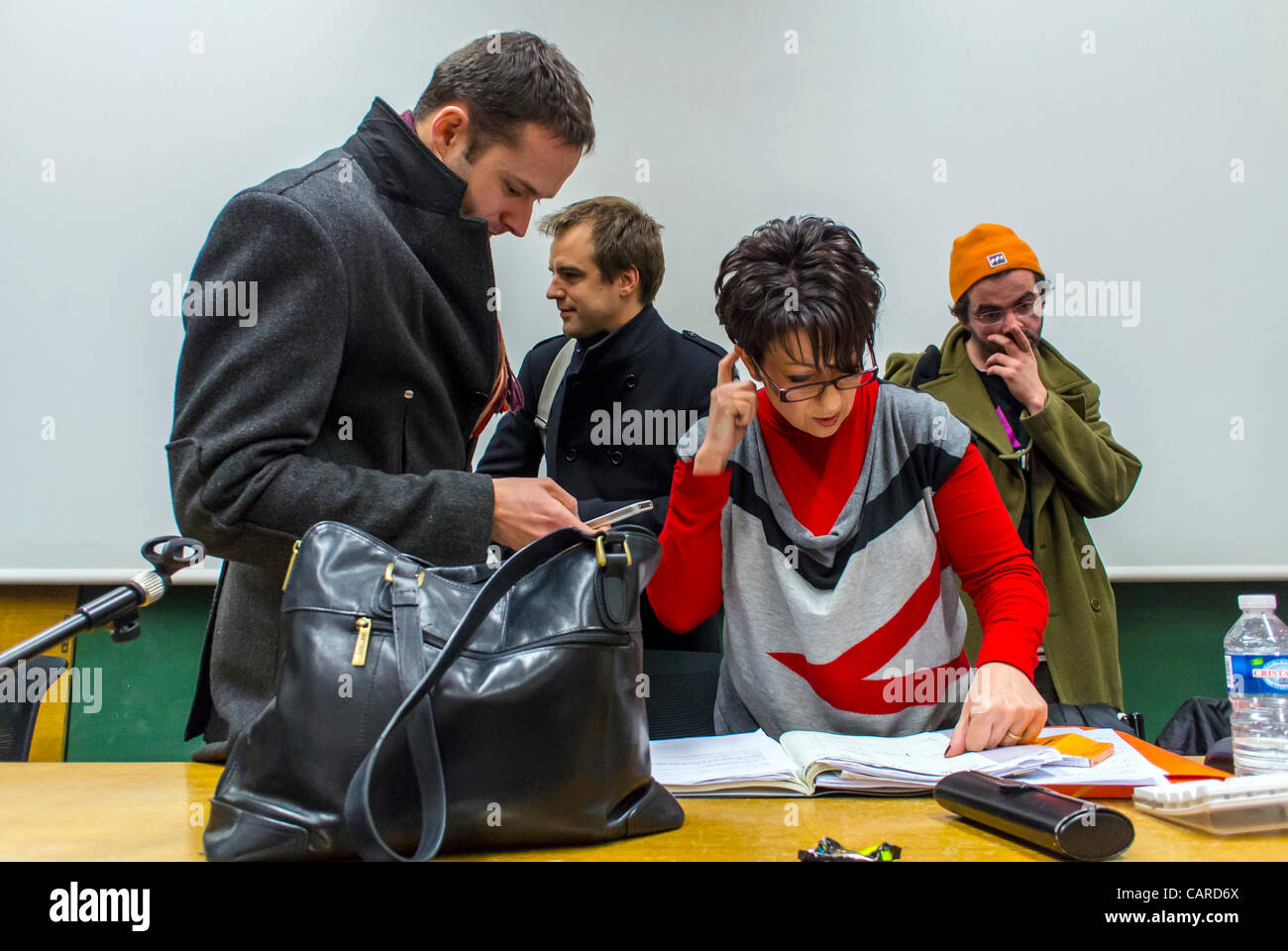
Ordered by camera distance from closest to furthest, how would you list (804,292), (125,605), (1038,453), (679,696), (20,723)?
1. (125,605)
2. (804,292)
3. (679,696)
4. (20,723)
5. (1038,453)

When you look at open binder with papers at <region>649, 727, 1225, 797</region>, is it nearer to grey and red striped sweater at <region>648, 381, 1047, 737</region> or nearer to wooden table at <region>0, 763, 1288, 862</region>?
wooden table at <region>0, 763, 1288, 862</region>

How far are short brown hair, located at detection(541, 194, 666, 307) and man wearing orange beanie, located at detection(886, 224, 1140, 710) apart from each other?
0.61 metres

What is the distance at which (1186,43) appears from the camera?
224cm

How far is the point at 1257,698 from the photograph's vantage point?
3.16ft

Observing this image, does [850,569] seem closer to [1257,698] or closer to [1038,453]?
[1257,698]

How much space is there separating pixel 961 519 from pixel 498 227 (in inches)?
28.5

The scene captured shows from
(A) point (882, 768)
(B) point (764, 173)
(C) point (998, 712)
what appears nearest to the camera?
(A) point (882, 768)

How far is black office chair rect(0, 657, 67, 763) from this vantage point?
142cm

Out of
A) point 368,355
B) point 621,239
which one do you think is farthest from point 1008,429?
point 368,355

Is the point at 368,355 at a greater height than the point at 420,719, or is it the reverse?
the point at 368,355

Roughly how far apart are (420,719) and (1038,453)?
4.87 ft

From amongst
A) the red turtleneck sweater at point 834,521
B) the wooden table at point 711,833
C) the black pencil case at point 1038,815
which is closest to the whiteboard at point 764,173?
the red turtleneck sweater at point 834,521
